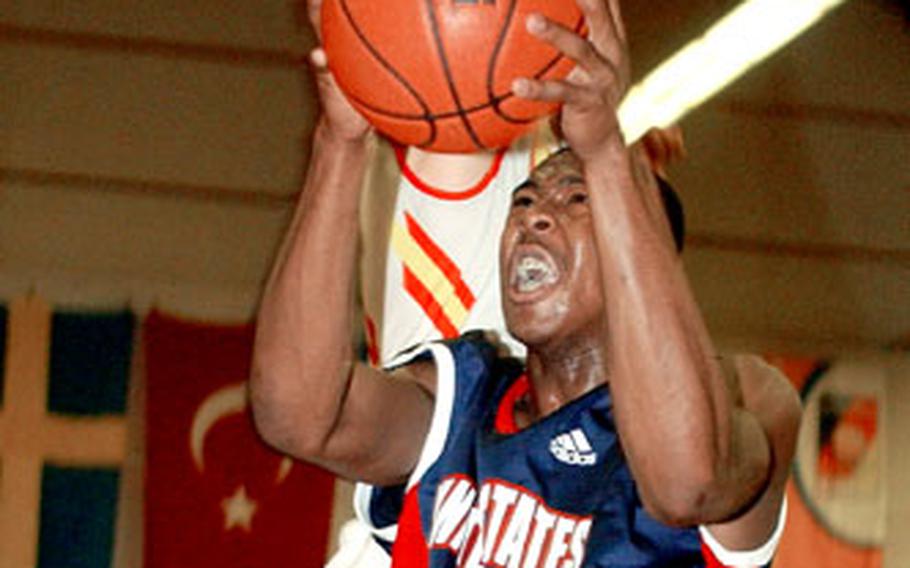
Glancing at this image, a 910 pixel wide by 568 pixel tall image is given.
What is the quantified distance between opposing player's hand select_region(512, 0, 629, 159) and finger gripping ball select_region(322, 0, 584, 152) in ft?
0.17

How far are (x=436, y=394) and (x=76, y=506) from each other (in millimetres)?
3284

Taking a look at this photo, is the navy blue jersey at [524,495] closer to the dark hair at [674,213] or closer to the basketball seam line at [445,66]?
the dark hair at [674,213]

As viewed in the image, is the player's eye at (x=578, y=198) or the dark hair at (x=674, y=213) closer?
the player's eye at (x=578, y=198)

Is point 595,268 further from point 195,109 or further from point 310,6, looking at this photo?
point 195,109

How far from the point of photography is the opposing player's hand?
6.29 feet

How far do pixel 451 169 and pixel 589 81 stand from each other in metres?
1.20

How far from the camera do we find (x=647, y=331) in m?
2.06

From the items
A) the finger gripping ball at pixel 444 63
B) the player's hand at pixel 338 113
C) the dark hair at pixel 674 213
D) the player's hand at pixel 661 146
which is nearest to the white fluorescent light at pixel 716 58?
the player's hand at pixel 661 146

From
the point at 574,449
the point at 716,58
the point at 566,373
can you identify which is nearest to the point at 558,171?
the point at 566,373

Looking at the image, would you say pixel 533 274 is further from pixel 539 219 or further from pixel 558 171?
pixel 558 171

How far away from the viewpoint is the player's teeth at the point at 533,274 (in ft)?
8.15

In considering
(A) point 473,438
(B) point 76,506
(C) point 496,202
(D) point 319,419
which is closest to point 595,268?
(A) point 473,438

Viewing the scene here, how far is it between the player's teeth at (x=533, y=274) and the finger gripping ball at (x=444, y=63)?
36 centimetres

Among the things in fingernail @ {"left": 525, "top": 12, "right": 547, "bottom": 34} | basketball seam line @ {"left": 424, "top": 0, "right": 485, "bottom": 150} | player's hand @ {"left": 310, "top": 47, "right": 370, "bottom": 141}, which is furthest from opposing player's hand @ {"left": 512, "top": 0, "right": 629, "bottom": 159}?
player's hand @ {"left": 310, "top": 47, "right": 370, "bottom": 141}
